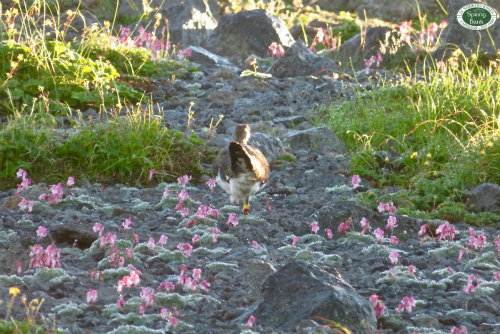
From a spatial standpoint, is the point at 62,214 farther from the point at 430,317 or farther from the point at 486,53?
the point at 486,53

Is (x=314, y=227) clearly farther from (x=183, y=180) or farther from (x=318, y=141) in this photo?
(x=318, y=141)

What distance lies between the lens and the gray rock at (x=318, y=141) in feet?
→ 34.7

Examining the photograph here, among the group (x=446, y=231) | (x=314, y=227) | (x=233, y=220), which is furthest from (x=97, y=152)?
(x=446, y=231)

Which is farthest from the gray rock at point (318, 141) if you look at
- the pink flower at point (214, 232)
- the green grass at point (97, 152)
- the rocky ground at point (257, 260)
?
the pink flower at point (214, 232)

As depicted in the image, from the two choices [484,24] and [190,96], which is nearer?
[190,96]

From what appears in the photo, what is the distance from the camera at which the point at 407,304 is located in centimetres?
568

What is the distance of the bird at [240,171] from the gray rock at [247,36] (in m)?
7.68

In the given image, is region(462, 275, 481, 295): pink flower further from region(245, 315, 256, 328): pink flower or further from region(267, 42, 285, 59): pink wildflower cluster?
region(267, 42, 285, 59): pink wildflower cluster

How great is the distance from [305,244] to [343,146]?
3351mm

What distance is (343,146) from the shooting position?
10.6 m

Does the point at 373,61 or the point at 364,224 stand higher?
the point at 364,224

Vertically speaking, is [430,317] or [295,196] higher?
[430,317]

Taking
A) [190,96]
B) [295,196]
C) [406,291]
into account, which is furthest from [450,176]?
[190,96]

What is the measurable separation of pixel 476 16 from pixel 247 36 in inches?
152
